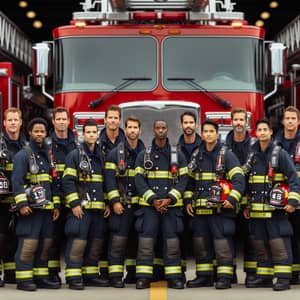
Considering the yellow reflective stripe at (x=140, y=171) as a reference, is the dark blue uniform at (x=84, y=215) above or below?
below

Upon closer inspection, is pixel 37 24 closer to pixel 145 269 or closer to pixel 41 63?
pixel 41 63

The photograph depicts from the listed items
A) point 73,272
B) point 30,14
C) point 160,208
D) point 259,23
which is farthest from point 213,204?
point 30,14

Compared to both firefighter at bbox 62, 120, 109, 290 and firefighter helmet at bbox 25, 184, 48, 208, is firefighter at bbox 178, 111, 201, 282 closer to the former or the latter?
firefighter at bbox 62, 120, 109, 290

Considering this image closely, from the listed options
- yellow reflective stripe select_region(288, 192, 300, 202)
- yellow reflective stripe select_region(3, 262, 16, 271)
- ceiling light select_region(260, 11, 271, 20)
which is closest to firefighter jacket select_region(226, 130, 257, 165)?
yellow reflective stripe select_region(288, 192, 300, 202)

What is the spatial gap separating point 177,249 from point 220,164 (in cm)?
87

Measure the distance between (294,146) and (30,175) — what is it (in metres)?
2.46

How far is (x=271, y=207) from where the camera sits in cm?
918

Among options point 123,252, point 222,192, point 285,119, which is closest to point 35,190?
point 123,252

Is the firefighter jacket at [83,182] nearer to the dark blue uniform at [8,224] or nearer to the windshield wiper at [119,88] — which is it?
the dark blue uniform at [8,224]

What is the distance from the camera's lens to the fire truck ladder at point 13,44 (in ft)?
47.7

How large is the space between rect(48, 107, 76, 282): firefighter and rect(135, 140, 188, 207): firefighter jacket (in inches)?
28.9

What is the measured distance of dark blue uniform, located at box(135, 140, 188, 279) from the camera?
30.3ft

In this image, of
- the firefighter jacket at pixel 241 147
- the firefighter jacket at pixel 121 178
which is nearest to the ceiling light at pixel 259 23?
the firefighter jacket at pixel 241 147

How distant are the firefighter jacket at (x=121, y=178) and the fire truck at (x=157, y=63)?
7.25 ft
